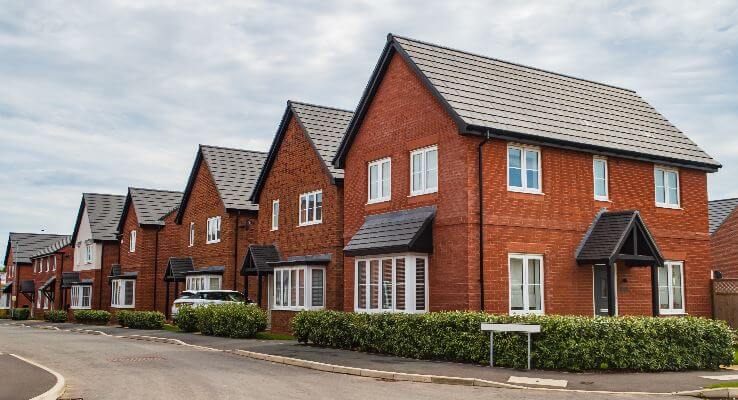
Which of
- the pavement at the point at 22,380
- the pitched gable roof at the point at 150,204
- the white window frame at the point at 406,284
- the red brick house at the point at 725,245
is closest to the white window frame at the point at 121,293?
the pitched gable roof at the point at 150,204

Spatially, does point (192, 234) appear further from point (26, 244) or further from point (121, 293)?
point (26, 244)

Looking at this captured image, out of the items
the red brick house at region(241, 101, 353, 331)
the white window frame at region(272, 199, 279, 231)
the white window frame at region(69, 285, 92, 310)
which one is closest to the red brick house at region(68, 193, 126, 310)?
the white window frame at region(69, 285, 92, 310)

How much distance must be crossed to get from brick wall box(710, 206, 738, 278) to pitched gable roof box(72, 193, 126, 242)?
3875cm

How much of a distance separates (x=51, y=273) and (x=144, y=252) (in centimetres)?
2463

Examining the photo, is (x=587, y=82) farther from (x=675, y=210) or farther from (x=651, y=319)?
(x=651, y=319)

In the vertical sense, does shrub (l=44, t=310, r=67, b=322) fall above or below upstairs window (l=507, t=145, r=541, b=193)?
below

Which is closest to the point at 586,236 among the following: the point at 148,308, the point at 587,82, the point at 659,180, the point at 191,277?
the point at 659,180

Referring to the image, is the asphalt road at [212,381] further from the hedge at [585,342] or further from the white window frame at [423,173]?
the white window frame at [423,173]

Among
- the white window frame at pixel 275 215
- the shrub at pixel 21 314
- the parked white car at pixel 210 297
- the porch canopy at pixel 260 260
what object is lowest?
the shrub at pixel 21 314

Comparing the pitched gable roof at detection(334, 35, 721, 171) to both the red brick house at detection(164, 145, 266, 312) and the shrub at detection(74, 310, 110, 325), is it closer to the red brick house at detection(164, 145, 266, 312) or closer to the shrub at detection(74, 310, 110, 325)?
the red brick house at detection(164, 145, 266, 312)

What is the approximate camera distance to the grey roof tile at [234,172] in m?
37.8

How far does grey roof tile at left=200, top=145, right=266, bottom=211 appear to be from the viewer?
124 feet

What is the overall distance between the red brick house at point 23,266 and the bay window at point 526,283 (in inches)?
2493

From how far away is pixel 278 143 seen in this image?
32719mm
